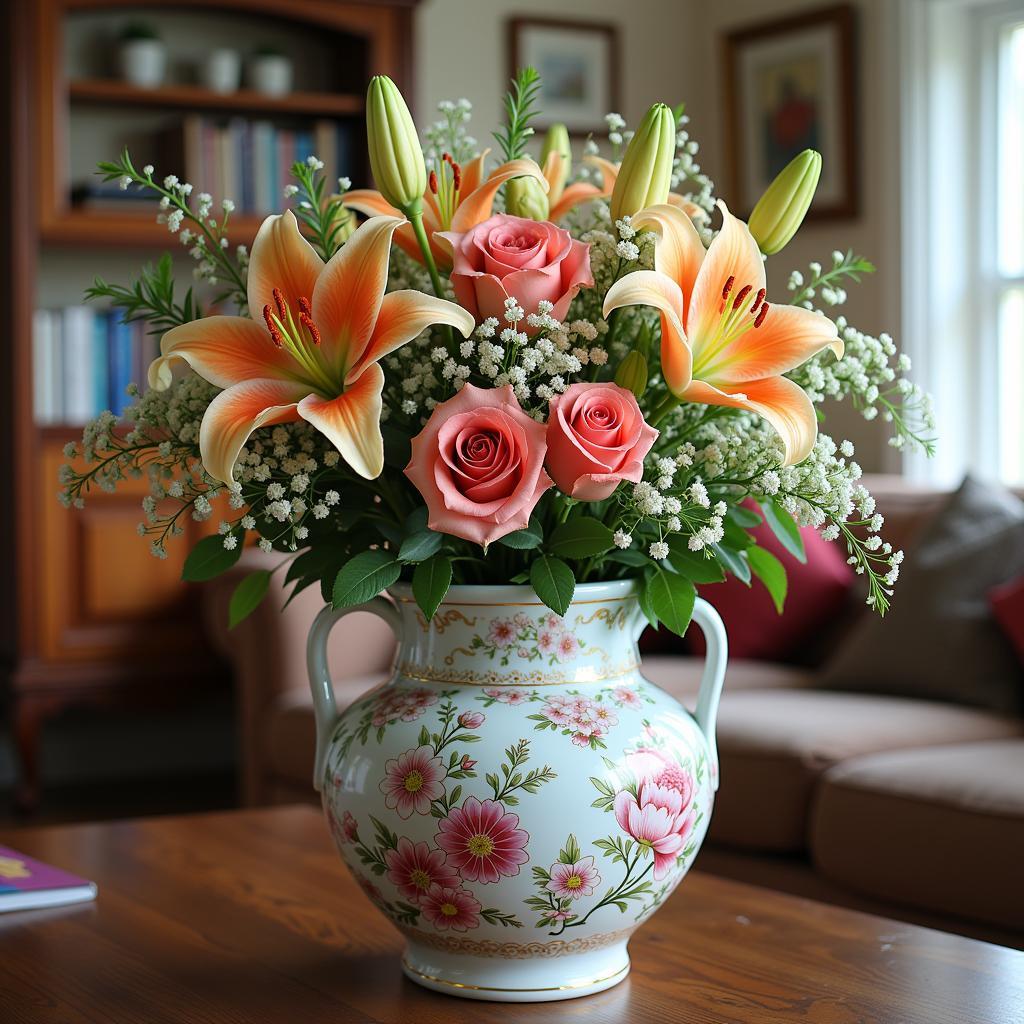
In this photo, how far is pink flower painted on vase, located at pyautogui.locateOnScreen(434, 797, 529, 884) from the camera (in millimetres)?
1011

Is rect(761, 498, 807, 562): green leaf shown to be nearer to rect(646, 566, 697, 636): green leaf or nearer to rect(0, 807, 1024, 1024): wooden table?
Result: rect(646, 566, 697, 636): green leaf

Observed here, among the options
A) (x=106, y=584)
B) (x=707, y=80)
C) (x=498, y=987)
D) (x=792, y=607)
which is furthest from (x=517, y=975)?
(x=707, y=80)

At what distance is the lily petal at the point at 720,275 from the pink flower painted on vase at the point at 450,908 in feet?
1.32

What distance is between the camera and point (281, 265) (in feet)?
3.40

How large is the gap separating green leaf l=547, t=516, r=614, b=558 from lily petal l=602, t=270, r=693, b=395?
0.35 feet

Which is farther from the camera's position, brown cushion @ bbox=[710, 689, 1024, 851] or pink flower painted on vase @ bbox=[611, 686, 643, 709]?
brown cushion @ bbox=[710, 689, 1024, 851]

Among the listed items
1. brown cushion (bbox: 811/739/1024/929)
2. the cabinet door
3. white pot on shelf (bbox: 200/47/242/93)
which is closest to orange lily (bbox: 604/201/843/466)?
brown cushion (bbox: 811/739/1024/929)

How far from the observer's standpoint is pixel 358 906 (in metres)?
1.35

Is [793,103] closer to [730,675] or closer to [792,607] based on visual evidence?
[792,607]

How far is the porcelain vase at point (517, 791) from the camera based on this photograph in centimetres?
102

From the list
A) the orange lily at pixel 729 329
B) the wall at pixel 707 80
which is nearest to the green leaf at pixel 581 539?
the orange lily at pixel 729 329

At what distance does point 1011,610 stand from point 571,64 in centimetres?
248

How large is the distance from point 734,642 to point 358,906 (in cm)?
186

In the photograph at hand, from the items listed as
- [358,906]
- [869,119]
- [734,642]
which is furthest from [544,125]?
[358,906]
